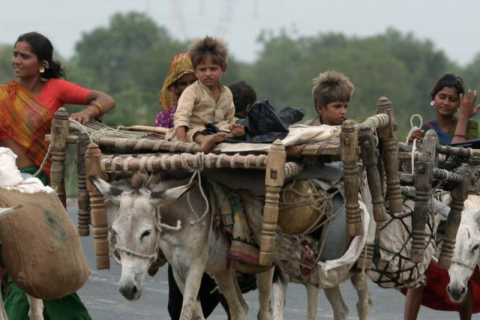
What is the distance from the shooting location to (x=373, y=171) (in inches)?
324

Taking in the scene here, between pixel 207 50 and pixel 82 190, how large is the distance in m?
1.25

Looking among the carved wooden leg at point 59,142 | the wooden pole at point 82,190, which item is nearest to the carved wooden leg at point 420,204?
the wooden pole at point 82,190

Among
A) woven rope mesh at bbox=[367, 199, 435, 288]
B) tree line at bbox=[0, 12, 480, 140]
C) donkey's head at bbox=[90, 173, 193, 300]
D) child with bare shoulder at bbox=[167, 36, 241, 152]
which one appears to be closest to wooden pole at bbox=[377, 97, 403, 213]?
woven rope mesh at bbox=[367, 199, 435, 288]

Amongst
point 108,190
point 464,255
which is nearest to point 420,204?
point 464,255

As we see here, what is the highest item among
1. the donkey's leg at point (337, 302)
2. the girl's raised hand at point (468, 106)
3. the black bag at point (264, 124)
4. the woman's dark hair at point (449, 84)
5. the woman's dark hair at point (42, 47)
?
the woman's dark hair at point (42, 47)

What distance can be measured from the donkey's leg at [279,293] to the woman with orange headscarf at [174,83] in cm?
152

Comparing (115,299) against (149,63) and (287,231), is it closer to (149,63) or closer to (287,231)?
(287,231)

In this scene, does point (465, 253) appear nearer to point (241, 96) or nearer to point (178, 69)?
point (241, 96)

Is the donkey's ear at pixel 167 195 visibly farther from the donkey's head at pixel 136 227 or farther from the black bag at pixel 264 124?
the black bag at pixel 264 124

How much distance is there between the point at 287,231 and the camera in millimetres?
8336

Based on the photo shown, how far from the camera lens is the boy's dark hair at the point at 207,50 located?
8.66m

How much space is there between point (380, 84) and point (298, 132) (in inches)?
2949

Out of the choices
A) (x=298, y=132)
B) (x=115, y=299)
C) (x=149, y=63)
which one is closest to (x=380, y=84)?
(x=149, y=63)

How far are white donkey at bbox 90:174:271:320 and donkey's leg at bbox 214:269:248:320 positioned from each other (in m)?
0.18
